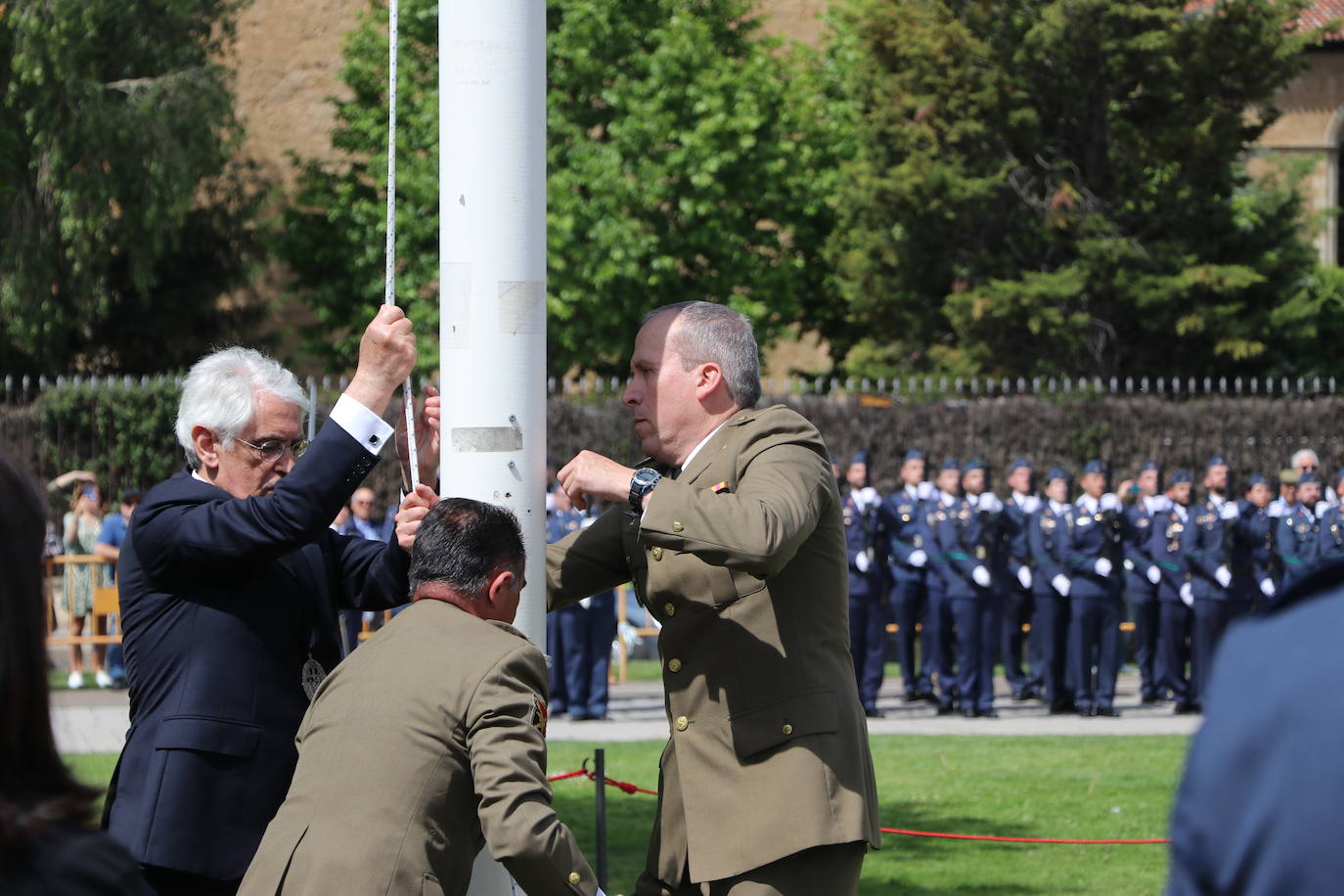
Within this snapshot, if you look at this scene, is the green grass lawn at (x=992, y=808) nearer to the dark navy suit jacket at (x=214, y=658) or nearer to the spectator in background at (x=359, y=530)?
the spectator in background at (x=359, y=530)

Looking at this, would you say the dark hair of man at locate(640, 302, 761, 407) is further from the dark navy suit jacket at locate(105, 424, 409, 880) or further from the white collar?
the dark navy suit jacket at locate(105, 424, 409, 880)

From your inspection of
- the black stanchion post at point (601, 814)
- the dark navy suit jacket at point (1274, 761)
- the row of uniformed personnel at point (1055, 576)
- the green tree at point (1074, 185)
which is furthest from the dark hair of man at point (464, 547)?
the green tree at point (1074, 185)

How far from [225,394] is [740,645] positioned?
131 cm


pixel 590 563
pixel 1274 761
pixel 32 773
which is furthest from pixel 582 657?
pixel 1274 761

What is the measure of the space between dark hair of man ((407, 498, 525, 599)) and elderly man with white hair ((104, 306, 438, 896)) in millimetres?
224

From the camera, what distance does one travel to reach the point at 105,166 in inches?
989

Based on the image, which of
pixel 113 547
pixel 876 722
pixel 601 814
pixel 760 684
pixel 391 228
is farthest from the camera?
pixel 113 547

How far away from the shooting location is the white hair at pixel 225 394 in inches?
149

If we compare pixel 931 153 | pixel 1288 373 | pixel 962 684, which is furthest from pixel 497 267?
pixel 1288 373

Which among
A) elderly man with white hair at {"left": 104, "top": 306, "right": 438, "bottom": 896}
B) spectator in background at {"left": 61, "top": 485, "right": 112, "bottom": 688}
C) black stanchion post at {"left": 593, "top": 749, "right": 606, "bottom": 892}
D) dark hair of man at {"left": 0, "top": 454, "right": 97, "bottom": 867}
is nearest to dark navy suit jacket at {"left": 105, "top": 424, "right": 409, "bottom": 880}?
elderly man with white hair at {"left": 104, "top": 306, "right": 438, "bottom": 896}

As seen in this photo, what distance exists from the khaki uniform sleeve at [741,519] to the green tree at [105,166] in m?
22.9

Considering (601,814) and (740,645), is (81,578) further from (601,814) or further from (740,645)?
(740,645)

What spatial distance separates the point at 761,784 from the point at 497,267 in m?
1.32

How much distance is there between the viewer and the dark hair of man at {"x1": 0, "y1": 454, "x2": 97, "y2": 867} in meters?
1.77
